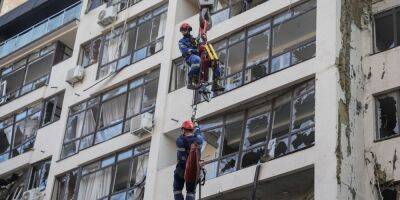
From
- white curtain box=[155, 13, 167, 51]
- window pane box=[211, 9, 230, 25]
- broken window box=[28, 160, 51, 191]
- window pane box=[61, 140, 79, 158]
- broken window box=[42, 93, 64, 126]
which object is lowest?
broken window box=[28, 160, 51, 191]

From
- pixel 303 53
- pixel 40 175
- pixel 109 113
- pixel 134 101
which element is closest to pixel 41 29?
pixel 40 175

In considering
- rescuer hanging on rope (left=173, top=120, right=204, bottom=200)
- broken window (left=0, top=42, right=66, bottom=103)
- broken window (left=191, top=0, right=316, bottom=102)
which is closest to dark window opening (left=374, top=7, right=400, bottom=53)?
broken window (left=191, top=0, right=316, bottom=102)

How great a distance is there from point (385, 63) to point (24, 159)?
15.6 meters

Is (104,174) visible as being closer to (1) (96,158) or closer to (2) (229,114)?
(1) (96,158)

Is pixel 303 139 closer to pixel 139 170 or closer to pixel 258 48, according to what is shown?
pixel 258 48

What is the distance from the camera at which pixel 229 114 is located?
27719mm

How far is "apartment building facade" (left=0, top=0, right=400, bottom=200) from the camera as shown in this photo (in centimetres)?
2486

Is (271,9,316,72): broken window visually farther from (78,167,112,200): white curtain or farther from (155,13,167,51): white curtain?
(78,167,112,200): white curtain

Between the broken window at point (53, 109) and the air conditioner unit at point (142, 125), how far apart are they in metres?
6.02

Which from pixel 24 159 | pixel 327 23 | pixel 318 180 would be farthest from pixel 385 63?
pixel 24 159

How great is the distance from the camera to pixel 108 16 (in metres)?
34.3

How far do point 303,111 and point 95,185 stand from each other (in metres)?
8.99

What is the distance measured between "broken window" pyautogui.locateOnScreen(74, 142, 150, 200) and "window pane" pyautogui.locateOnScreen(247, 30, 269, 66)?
474 centimetres

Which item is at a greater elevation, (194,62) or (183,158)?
(194,62)
